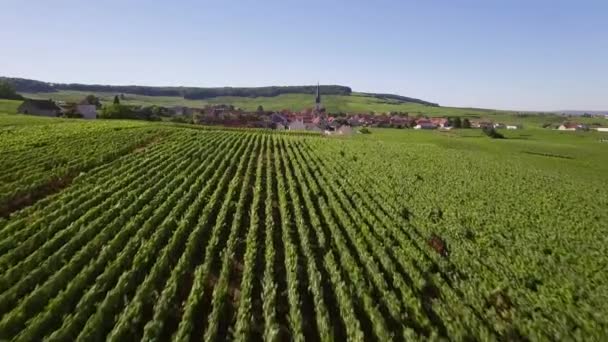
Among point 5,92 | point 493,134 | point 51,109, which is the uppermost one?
point 5,92

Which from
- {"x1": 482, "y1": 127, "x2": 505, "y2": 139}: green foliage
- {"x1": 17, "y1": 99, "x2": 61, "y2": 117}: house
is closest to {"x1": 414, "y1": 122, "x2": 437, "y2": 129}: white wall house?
{"x1": 482, "y1": 127, "x2": 505, "y2": 139}: green foliage

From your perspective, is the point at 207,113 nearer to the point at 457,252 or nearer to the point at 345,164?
the point at 345,164

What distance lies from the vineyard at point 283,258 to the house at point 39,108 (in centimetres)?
5761

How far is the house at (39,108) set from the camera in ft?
240

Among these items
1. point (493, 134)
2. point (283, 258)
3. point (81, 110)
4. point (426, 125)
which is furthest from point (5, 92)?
point (493, 134)

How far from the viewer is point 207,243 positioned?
14016 mm

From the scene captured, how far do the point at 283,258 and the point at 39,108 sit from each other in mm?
80290

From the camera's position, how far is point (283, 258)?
13305mm

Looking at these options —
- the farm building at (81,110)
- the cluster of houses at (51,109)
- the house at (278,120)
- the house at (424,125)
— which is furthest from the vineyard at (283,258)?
the house at (424,125)

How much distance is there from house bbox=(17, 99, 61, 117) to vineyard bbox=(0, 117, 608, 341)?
57.6 meters

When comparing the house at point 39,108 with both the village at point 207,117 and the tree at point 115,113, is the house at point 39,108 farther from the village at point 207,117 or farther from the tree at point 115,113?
the tree at point 115,113

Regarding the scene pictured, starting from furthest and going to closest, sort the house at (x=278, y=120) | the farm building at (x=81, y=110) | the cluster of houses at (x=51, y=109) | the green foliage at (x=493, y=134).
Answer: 1. the house at (x=278, y=120)
2. the green foliage at (x=493, y=134)
3. the farm building at (x=81, y=110)
4. the cluster of houses at (x=51, y=109)

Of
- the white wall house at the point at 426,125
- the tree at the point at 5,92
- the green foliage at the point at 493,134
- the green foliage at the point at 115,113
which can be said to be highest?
the tree at the point at 5,92

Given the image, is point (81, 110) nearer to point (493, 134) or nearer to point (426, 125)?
point (493, 134)
